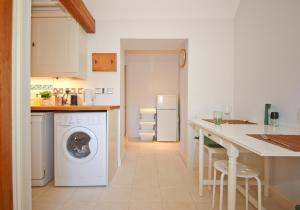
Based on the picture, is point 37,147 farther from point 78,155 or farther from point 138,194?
point 138,194

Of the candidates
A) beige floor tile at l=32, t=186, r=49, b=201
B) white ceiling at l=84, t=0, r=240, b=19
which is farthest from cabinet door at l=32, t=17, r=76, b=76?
beige floor tile at l=32, t=186, r=49, b=201

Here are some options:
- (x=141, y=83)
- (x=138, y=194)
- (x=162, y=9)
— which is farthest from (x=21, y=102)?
(x=141, y=83)

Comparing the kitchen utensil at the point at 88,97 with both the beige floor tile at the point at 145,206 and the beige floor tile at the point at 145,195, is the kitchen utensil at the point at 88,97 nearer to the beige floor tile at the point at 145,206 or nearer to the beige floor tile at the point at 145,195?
the beige floor tile at the point at 145,195

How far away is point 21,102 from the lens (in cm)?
109

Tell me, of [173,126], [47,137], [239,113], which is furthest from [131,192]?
[173,126]

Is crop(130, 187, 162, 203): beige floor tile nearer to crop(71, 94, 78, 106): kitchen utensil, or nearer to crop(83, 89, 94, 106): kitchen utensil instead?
crop(83, 89, 94, 106): kitchen utensil

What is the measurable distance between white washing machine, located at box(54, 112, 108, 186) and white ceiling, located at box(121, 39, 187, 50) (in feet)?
5.02

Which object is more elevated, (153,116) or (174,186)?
(153,116)

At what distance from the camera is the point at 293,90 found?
179cm

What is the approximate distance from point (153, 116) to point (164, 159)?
6.14 feet

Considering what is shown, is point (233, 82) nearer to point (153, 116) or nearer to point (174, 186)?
point (174, 186)

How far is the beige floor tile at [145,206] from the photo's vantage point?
1.88 metres

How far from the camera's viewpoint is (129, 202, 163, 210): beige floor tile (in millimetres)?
1878

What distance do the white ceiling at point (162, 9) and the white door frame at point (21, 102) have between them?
2010 millimetres
